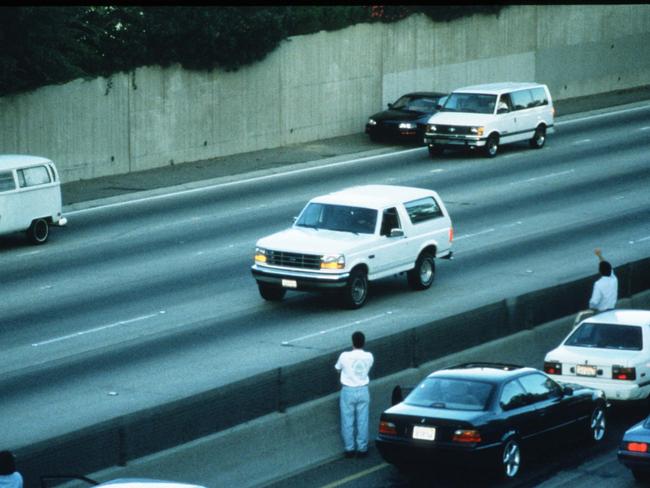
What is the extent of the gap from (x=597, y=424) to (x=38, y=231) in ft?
53.8

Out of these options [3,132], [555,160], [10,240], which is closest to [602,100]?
[555,160]

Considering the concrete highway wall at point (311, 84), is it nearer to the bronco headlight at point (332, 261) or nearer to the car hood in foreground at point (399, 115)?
the car hood in foreground at point (399, 115)

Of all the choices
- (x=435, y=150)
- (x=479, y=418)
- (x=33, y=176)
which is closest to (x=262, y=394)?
(x=479, y=418)

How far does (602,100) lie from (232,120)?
1958 cm

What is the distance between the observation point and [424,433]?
48.8ft

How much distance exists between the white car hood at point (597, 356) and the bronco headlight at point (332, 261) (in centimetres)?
560

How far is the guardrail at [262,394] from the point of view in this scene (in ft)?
41.8

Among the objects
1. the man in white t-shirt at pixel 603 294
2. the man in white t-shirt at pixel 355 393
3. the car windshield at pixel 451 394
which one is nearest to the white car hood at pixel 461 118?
the man in white t-shirt at pixel 603 294

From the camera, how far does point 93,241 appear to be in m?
30.4

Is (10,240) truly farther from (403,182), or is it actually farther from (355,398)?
(355,398)

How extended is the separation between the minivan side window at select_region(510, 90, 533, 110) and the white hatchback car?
22853 millimetres

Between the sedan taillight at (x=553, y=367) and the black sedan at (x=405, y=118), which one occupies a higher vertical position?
the black sedan at (x=405, y=118)

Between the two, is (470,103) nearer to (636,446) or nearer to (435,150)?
(435,150)

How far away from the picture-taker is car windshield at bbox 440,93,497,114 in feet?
135
